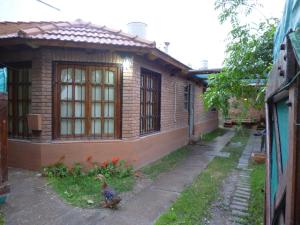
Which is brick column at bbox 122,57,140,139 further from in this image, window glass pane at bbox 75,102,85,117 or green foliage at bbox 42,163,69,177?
green foliage at bbox 42,163,69,177

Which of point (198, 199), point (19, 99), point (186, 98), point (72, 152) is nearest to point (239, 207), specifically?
point (198, 199)

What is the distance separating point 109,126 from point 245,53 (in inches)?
154

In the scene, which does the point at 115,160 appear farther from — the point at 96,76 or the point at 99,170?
the point at 96,76

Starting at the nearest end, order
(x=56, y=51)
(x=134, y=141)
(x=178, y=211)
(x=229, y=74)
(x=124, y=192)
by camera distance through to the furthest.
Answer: (x=178, y=211) < (x=124, y=192) < (x=56, y=51) < (x=134, y=141) < (x=229, y=74)

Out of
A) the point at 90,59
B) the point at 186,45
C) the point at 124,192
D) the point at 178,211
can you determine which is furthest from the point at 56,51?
the point at 186,45

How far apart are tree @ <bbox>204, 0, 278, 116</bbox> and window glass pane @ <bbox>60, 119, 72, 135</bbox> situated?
4.22 metres

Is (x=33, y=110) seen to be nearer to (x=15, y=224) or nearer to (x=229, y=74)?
(x=15, y=224)

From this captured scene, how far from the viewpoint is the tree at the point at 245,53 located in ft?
21.4

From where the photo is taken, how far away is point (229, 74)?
7.04m

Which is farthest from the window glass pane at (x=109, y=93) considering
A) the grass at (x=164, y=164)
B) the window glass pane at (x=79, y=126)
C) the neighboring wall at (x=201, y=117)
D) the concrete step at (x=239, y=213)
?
the neighboring wall at (x=201, y=117)

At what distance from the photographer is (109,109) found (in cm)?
638

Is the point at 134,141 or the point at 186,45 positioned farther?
the point at 186,45

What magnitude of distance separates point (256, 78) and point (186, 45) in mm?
17050

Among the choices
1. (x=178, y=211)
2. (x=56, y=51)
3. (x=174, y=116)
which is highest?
(x=56, y=51)
